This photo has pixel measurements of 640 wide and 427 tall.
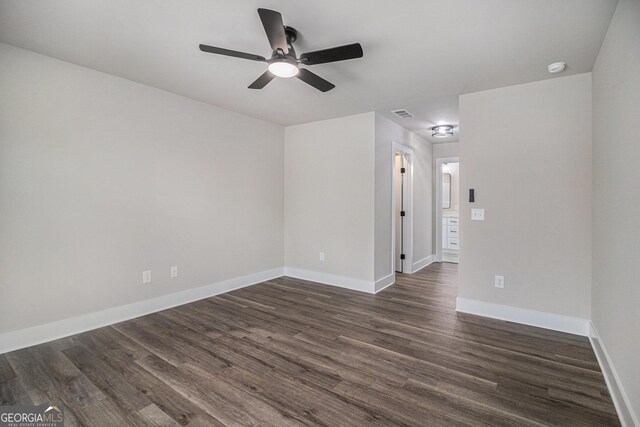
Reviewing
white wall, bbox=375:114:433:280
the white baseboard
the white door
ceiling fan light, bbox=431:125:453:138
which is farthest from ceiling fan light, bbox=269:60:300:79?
the white door

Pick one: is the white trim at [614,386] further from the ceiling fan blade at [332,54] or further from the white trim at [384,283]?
the ceiling fan blade at [332,54]

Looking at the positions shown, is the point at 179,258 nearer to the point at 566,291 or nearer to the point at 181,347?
the point at 181,347

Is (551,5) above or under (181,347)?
above

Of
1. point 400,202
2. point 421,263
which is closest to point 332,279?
point 400,202

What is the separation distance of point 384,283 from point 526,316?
1.80 m

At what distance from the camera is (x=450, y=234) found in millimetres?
6773

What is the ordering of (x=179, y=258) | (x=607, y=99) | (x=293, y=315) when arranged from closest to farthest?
(x=607, y=99), (x=293, y=315), (x=179, y=258)

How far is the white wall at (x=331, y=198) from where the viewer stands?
4.26 meters

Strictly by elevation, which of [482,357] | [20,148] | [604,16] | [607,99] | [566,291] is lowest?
[482,357]

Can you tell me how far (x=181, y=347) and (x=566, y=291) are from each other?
3.72 meters

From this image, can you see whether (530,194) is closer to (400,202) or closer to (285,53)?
(400,202)

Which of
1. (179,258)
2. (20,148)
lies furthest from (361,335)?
(20,148)

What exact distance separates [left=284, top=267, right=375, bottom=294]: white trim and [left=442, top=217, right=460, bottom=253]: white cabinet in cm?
336

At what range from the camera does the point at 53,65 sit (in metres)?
2.68
